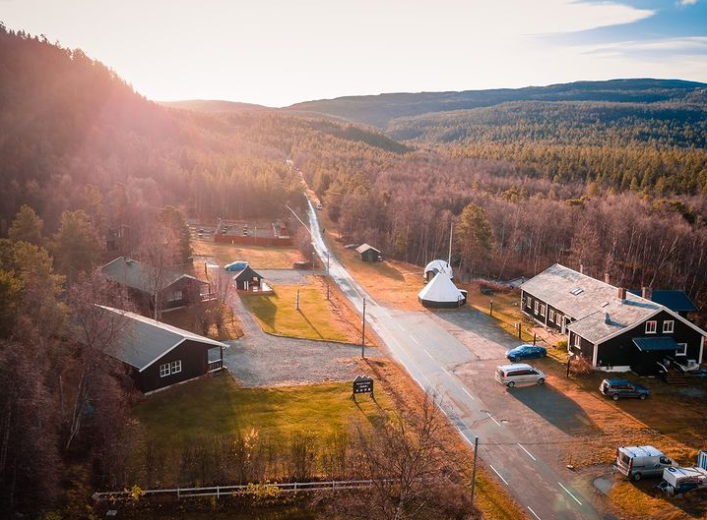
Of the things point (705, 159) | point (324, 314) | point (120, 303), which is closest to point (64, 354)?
point (120, 303)

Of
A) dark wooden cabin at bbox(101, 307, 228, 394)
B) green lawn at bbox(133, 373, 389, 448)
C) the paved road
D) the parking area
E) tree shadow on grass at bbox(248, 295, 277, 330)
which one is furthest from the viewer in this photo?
tree shadow on grass at bbox(248, 295, 277, 330)

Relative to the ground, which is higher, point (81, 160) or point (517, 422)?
point (81, 160)

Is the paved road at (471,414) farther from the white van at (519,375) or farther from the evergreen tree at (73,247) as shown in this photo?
the evergreen tree at (73,247)

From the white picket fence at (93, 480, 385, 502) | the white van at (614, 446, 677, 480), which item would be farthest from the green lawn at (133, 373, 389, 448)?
the white van at (614, 446, 677, 480)

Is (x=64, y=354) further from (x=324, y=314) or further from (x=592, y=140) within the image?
(x=592, y=140)

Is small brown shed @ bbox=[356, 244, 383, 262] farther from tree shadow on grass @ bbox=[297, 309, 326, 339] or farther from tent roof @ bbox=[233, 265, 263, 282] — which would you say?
tree shadow on grass @ bbox=[297, 309, 326, 339]

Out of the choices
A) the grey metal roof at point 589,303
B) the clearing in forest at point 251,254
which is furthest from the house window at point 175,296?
the grey metal roof at point 589,303

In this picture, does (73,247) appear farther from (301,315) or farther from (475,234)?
(475,234)

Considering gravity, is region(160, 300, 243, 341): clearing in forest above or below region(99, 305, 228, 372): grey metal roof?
below
